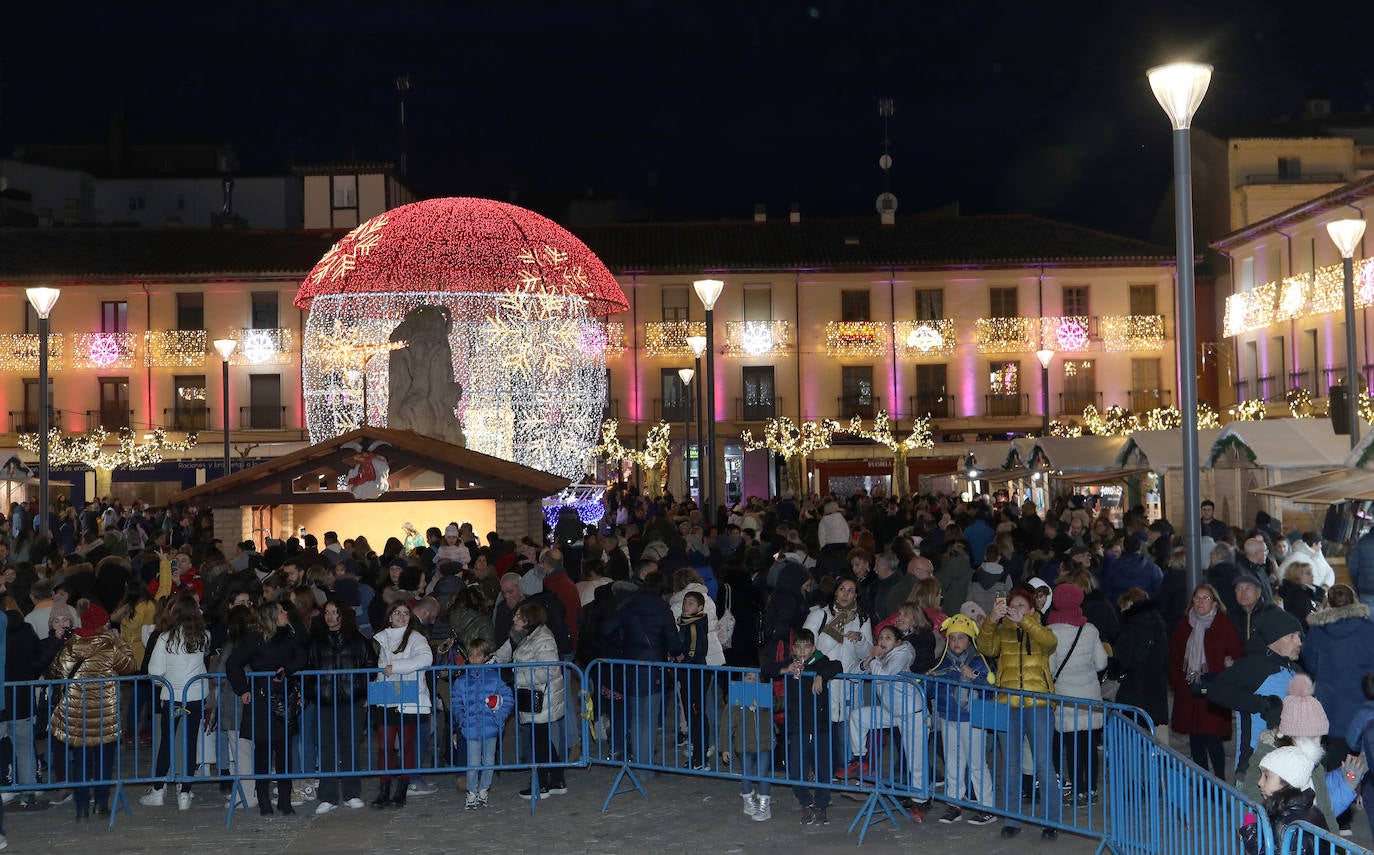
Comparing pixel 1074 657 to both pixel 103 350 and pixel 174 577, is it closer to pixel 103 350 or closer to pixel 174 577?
pixel 174 577

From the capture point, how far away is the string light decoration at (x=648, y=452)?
43.6 metres

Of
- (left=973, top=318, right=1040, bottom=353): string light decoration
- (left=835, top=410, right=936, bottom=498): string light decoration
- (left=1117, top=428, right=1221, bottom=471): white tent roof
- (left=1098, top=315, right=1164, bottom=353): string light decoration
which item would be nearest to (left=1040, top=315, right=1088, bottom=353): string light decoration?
(left=973, top=318, right=1040, bottom=353): string light decoration

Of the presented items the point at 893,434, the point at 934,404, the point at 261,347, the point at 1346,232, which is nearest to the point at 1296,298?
the point at 934,404

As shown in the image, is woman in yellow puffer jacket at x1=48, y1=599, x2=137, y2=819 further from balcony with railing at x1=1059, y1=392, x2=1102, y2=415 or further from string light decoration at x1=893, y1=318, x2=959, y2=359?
balcony with railing at x1=1059, y1=392, x2=1102, y2=415

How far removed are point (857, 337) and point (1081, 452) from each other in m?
23.9

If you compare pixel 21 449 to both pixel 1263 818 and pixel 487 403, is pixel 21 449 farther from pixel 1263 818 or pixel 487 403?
pixel 1263 818

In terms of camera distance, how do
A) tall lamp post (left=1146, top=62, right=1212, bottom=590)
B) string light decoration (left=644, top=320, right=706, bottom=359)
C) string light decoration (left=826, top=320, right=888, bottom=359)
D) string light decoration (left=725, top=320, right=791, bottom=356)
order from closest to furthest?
1. tall lamp post (left=1146, top=62, right=1212, bottom=590)
2. string light decoration (left=644, top=320, right=706, bottom=359)
3. string light decoration (left=725, top=320, right=791, bottom=356)
4. string light decoration (left=826, top=320, right=888, bottom=359)

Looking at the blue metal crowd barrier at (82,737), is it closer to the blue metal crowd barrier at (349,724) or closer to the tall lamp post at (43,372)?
the blue metal crowd barrier at (349,724)

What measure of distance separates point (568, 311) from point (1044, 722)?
60.6 feet

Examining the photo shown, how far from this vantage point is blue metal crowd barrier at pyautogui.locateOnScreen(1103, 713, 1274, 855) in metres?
6.30

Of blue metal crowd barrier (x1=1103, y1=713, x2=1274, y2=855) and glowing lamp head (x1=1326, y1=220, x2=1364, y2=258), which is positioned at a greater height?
glowing lamp head (x1=1326, y1=220, x2=1364, y2=258)

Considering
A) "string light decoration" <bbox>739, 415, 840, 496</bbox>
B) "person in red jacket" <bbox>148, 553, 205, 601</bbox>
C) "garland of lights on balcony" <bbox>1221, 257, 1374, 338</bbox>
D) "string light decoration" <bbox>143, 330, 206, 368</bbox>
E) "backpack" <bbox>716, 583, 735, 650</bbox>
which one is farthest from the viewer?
"string light decoration" <bbox>143, 330, 206, 368</bbox>

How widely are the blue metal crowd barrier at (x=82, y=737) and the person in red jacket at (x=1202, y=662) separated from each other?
624 centimetres

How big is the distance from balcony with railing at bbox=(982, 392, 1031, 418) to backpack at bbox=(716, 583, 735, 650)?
129ft
